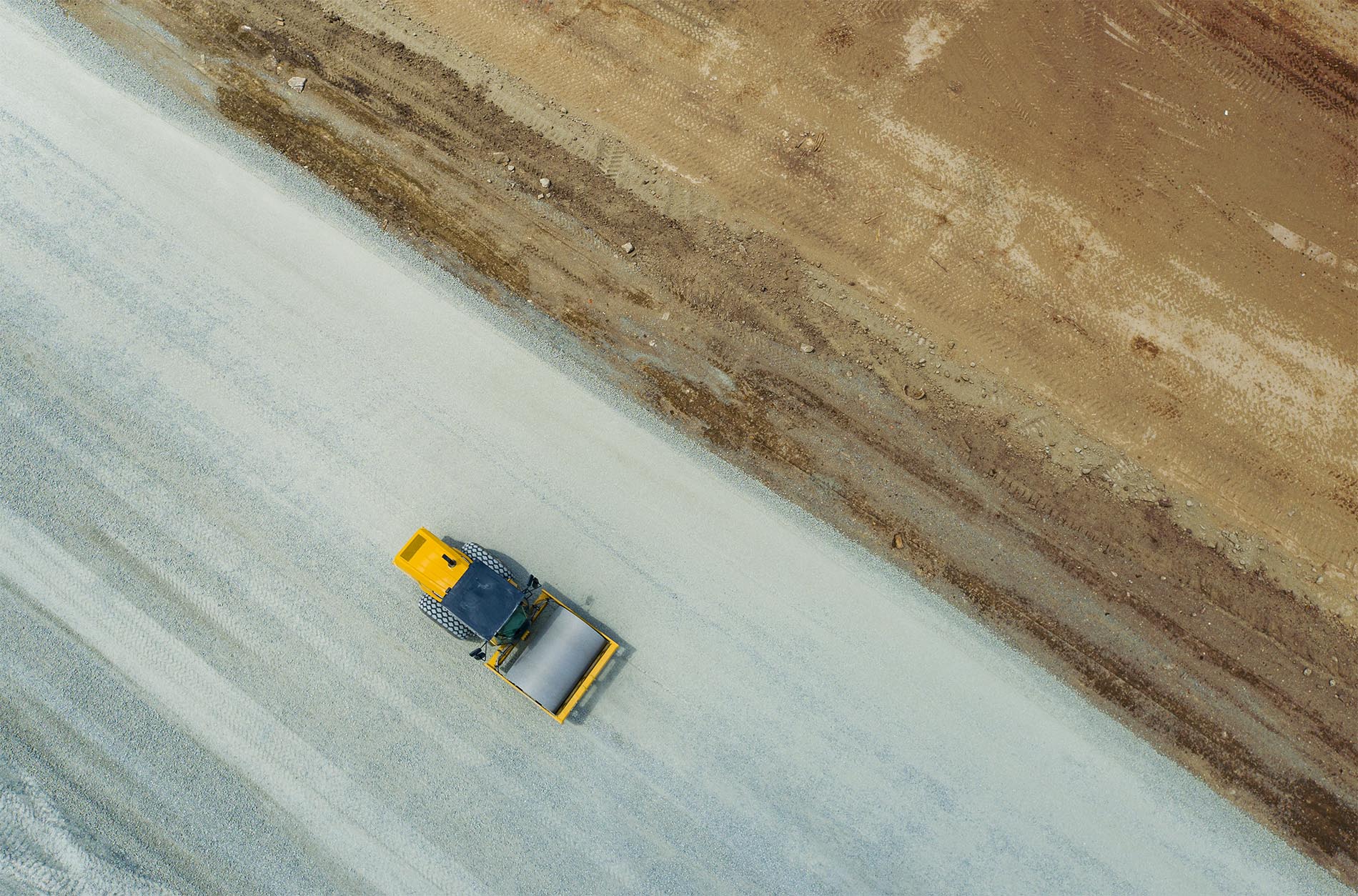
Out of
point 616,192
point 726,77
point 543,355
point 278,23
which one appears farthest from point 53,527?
point 726,77

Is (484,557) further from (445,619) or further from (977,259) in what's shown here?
(977,259)

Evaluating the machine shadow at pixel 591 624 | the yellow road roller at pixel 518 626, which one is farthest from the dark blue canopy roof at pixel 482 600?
the machine shadow at pixel 591 624

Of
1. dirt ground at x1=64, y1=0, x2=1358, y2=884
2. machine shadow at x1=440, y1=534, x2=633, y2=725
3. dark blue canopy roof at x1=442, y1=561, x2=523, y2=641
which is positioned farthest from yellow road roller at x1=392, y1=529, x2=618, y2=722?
dirt ground at x1=64, y1=0, x2=1358, y2=884

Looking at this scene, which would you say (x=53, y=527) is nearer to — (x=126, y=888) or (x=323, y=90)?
(x=126, y=888)

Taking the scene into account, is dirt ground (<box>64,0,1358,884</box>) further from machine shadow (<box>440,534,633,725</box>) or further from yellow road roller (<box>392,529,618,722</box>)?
yellow road roller (<box>392,529,618,722</box>)

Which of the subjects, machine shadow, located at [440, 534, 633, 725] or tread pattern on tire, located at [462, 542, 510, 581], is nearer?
tread pattern on tire, located at [462, 542, 510, 581]

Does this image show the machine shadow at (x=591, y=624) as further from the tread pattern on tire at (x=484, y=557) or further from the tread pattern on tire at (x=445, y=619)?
the tread pattern on tire at (x=445, y=619)
